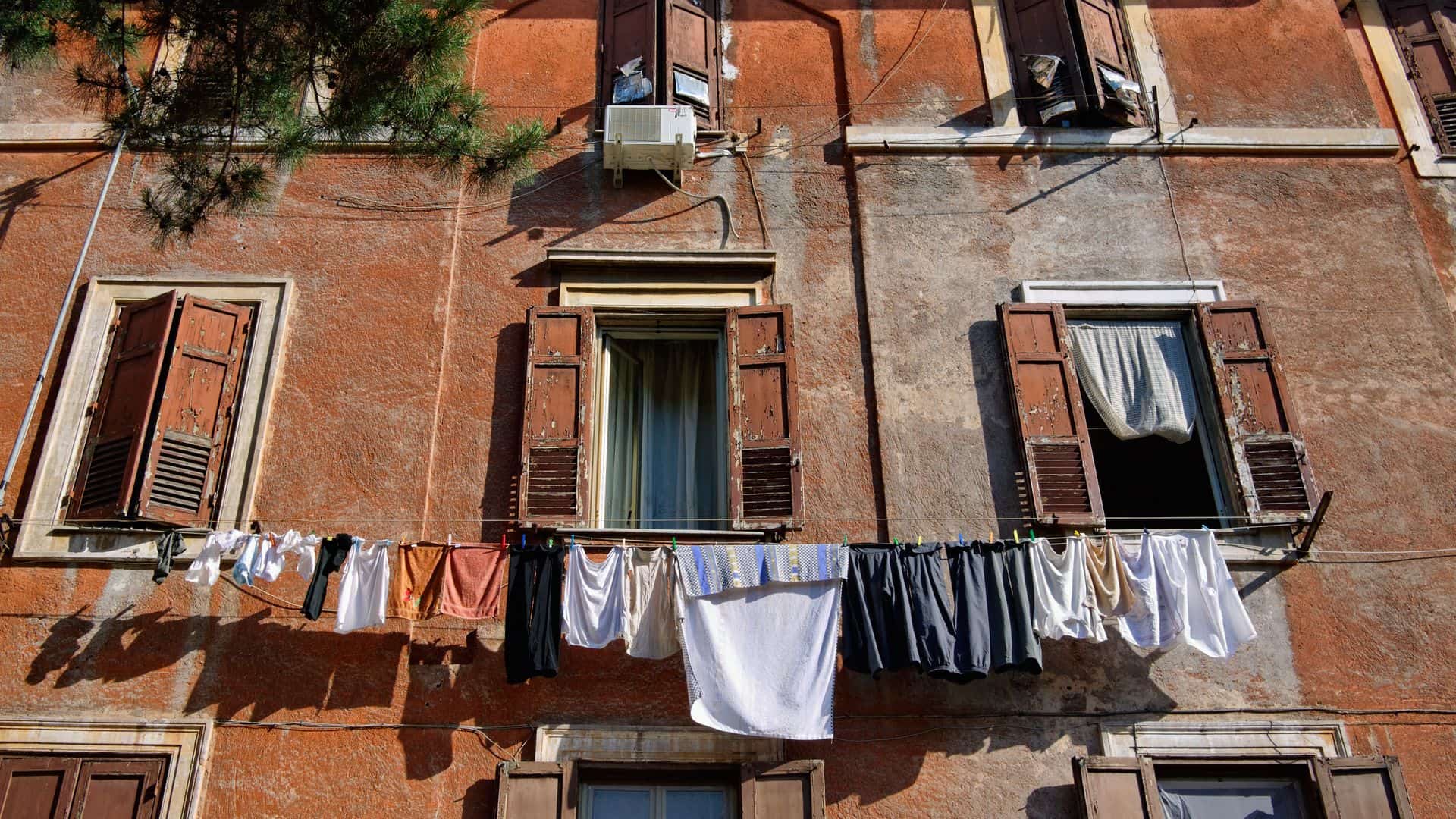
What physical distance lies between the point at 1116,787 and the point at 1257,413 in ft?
8.98

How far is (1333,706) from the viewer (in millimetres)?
7527

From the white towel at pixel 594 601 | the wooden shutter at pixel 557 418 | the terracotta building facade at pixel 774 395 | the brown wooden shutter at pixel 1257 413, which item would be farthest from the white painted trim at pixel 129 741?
the brown wooden shutter at pixel 1257 413

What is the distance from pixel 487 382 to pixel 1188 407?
4.60 meters

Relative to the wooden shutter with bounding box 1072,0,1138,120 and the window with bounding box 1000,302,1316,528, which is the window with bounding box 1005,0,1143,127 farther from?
the window with bounding box 1000,302,1316,528

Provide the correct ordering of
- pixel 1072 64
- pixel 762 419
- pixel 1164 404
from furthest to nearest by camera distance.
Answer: pixel 1072 64 < pixel 1164 404 < pixel 762 419

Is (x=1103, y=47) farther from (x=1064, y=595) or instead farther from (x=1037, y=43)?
(x=1064, y=595)

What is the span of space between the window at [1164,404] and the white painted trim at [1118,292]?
0.26 ft

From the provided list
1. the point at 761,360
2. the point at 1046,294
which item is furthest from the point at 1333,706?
the point at 761,360

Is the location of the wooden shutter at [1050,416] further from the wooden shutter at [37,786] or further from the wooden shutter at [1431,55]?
the wooden shutter at [37,786]

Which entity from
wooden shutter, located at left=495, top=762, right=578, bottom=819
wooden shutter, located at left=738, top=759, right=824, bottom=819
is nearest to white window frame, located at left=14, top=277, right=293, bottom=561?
wooden shutter, located at left=495, top=762, right=578, bottom=819

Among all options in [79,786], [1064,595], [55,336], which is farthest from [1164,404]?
[55,336]

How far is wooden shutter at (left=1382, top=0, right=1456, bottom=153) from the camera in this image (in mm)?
10258

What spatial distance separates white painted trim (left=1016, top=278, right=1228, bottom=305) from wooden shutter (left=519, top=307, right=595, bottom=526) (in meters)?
3.03

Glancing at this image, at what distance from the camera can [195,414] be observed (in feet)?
27.4
